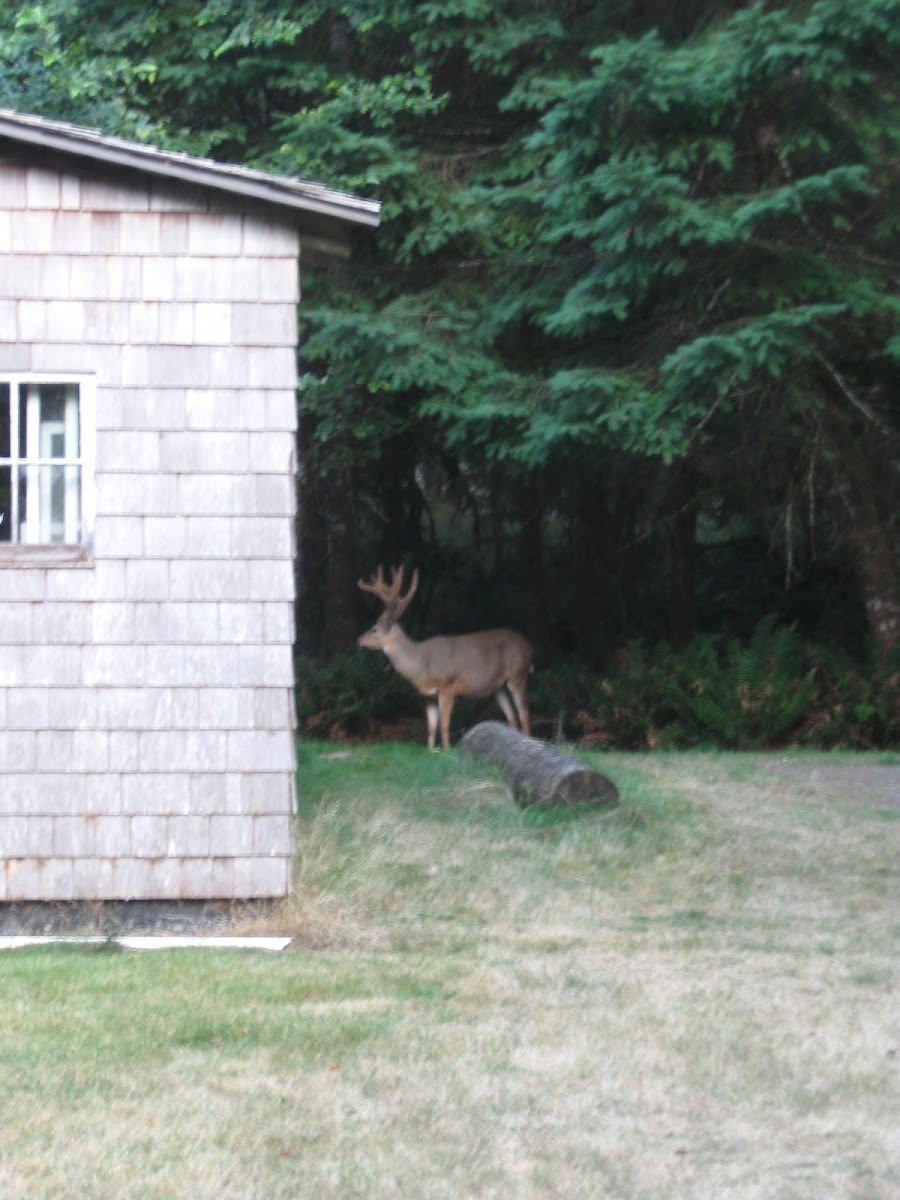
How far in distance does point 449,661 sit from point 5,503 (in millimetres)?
10169

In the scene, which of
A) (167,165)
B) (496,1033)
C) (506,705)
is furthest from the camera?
(506,705)

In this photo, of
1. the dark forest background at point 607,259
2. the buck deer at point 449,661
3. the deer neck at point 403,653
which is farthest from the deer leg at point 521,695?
the deer neck at point 403,653

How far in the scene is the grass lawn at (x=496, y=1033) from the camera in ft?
17.5

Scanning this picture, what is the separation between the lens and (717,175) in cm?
1471

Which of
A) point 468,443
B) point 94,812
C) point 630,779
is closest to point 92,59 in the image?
point 468,443

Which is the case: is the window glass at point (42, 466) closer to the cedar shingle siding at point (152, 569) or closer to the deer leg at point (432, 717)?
the cedar shingle siding at point (152, 569)

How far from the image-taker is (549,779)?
11.6 metres

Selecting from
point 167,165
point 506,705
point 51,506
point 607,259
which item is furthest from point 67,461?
point 506,705

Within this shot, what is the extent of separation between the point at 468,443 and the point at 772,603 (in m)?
7.08

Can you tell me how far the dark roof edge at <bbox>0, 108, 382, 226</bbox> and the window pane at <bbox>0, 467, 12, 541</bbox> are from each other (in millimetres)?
1645

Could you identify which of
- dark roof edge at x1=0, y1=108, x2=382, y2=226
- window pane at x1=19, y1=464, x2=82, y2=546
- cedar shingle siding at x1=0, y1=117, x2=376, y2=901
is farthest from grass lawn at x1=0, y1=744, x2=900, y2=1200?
dark roof edge at x1=0, y1=108, x2=382, y2=226

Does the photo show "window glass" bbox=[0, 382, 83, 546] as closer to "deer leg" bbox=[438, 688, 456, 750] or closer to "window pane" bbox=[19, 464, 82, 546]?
"window pane" bbox=[19, 464, 82, 546]

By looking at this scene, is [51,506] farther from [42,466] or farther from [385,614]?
[385,614]

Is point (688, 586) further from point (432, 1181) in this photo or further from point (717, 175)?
point (432, 1181)
